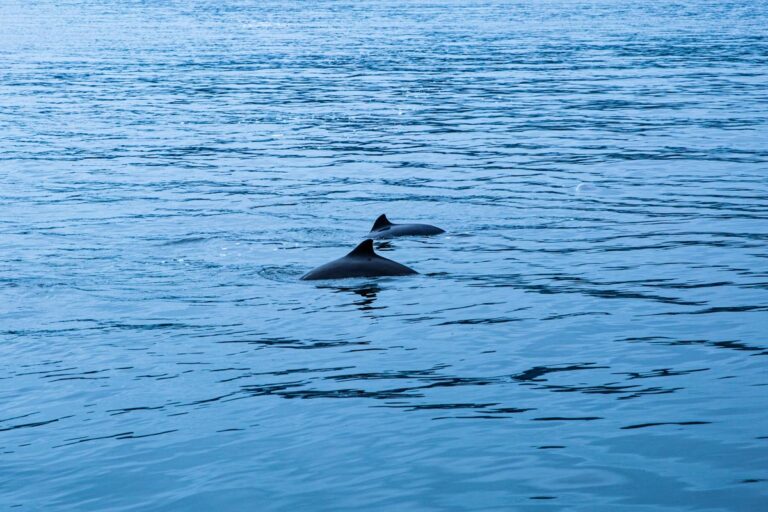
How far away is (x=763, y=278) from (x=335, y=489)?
9.94 m

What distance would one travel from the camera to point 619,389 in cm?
1384

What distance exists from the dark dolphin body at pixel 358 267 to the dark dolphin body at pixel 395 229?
2.85m

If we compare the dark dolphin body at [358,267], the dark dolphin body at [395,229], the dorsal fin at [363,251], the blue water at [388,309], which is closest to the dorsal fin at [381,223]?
the dark dolphin body at [395,229]

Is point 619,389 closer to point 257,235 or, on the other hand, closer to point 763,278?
point 763,278

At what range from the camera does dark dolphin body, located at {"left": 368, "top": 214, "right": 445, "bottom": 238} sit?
885 inches

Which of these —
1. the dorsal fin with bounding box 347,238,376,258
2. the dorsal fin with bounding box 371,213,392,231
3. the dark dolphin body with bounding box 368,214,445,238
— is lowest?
the dark dolphin body with bounding box 368,214,445,238

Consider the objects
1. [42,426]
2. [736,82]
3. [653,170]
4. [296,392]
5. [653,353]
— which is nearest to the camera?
[42,426]

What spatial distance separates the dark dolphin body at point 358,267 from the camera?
63.2ft

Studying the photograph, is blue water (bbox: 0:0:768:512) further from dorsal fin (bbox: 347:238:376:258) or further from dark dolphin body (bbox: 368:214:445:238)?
dorsal fin (bbox: 347:238:376:258)

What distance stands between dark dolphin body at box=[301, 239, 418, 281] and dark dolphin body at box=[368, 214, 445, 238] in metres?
2.85

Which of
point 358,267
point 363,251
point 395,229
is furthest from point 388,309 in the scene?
point 395,229

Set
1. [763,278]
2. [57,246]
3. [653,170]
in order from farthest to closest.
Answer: [653,170] < [57,246] < [763,278]

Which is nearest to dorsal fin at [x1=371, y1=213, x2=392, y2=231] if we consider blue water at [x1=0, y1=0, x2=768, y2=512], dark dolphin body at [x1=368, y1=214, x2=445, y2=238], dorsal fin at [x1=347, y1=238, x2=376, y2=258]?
dark dolphin body at [x1=368, y1=214, x2=445, y2=238]

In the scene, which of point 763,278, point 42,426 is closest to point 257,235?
point 763,278
